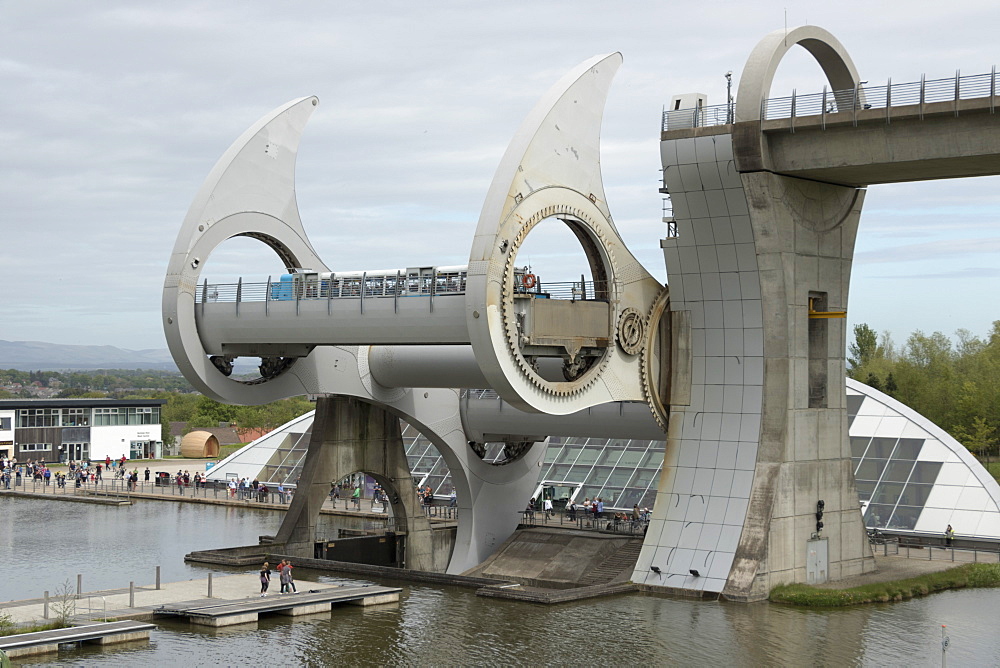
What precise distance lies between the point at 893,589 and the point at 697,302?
34.4 ft

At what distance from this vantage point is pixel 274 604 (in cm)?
3497

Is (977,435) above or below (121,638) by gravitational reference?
above

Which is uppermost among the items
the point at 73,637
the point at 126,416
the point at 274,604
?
the point at 126,416

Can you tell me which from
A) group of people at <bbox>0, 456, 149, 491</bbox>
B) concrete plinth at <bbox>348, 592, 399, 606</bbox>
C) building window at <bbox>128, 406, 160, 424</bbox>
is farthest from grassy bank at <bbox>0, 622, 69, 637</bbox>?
building window at <bbox>128, 406, 160, 424</bbox>

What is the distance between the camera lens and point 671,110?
3897 cm

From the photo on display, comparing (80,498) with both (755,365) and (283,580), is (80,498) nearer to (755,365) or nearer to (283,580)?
(283,580)

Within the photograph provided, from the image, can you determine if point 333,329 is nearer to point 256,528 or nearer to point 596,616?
point 596,616

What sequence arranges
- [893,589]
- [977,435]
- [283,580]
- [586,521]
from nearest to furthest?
[283,580] → [893,589] → [586,521] → [977,435]

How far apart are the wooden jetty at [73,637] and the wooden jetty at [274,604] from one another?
5.14ft

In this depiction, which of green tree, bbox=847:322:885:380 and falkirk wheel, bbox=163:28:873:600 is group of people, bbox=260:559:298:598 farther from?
green tree, bbox=847:322:885:380

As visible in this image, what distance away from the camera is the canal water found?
30297mm

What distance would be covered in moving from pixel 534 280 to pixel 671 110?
689 centimetres

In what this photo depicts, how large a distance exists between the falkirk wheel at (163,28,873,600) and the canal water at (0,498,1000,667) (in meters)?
3.12

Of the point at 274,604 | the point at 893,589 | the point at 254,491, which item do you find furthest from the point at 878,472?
the point at 254,491
